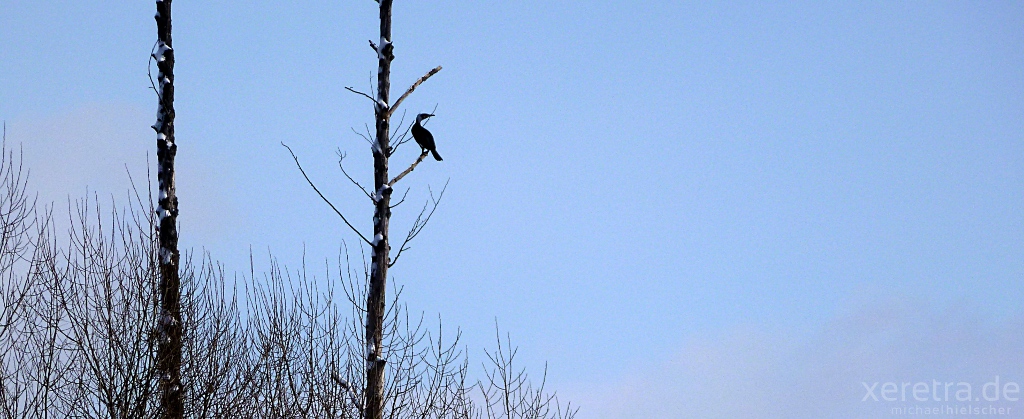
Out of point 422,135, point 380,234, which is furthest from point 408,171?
point 422,135

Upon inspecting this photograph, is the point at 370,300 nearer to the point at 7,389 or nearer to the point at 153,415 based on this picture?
the point at 153,415

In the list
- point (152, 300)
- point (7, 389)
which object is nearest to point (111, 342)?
point (152, 300)

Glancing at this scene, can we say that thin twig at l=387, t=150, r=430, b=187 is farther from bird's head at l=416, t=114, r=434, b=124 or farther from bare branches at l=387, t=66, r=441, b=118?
bird's head at l=416, t=114, r=434, b=124

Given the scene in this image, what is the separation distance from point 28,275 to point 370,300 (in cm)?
397

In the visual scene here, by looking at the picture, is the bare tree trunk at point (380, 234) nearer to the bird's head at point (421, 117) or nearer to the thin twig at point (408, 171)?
the thin twig at point (408, 171)

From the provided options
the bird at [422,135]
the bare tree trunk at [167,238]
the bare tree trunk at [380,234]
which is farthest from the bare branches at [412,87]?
the bare tree trunk at [167,238]

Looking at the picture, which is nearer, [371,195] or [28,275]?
[371,195]

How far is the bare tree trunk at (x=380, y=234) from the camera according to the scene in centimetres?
857

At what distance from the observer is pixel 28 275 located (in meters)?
10.2

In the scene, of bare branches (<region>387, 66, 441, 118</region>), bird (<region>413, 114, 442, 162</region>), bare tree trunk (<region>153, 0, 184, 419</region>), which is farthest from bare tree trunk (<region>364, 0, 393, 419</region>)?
bare tree trunk (<region>153, 0, 184, 419</region>)

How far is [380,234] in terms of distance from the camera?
8789 mm

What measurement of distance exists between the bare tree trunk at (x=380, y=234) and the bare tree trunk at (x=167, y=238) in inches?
85.8

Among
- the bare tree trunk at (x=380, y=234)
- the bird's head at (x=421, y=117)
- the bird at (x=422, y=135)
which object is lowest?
the bare tree trunk at (x=380, y=234)

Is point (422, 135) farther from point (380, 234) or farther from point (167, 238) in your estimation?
point (167, 238)
